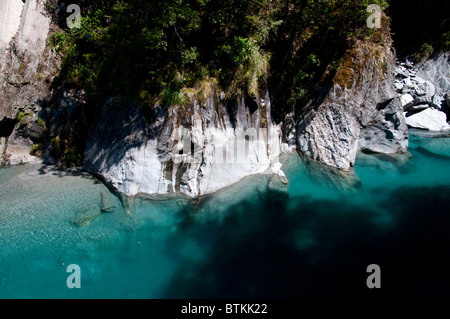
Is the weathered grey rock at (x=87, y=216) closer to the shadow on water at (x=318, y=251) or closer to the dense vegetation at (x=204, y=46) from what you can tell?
the shadow on water at (x=318, y=251)

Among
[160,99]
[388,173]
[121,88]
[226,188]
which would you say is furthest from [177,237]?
[388,173]

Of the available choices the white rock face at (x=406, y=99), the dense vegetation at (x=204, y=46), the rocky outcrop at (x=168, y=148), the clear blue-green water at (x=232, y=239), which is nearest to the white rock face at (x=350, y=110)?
the dense vegetation at (x=204, y=46)

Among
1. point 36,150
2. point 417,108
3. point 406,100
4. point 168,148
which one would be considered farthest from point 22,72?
point 417,108

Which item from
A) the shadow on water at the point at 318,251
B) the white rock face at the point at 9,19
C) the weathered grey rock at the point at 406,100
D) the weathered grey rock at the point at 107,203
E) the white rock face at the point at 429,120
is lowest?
the shadow on water at the point at 318,251

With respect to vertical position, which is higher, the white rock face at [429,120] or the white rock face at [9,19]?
the white rock face at [9,19]

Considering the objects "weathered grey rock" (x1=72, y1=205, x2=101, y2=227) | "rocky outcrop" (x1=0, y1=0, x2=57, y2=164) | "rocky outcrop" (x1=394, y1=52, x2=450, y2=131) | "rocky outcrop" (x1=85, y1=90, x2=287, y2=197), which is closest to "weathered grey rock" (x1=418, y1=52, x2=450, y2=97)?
"rocky outcrop" (x1=394, y1=52, x2=450, y2=131)

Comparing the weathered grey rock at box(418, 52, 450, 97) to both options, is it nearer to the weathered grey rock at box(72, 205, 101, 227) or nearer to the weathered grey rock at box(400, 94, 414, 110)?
the weathered grey rock at box(400, 94, 414, 110)
